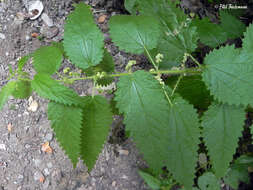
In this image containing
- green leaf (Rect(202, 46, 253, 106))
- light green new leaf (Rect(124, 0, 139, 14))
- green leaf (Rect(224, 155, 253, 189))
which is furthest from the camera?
green leaf (Rect(224, 155, 253, 189))

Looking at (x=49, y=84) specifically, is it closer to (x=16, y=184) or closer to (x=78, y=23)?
(x=78, y=23)

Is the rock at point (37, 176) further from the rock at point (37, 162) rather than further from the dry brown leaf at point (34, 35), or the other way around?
the dry brown leaf at point (34, 35)

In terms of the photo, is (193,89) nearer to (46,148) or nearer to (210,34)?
(210,34)

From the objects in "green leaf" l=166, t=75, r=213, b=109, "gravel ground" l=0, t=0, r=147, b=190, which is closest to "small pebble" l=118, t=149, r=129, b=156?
"gravel ground" l=0, t=0, r=147, b=190

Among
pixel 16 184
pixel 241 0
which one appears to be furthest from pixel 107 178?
pixel 241 0

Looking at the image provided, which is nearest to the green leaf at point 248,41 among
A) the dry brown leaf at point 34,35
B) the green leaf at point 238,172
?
the green leaf at point 238,172

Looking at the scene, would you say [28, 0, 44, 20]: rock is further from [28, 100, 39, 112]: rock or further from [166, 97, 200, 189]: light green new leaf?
[166, 97, 200, 189]: light green new leaf

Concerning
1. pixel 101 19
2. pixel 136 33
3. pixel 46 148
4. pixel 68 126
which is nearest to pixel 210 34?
pixel 136 33

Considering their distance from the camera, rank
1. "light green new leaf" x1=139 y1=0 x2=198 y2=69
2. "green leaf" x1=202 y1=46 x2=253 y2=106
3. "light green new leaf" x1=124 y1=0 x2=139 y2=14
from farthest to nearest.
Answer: "light green new leaf" x1=124 y1=0 x2=139 y2=14 → "light green new leaf" x1=139 y1=0 x2=198 y2=69 → "green leaf" x1=202 y1=46 x2=253 y2=106
